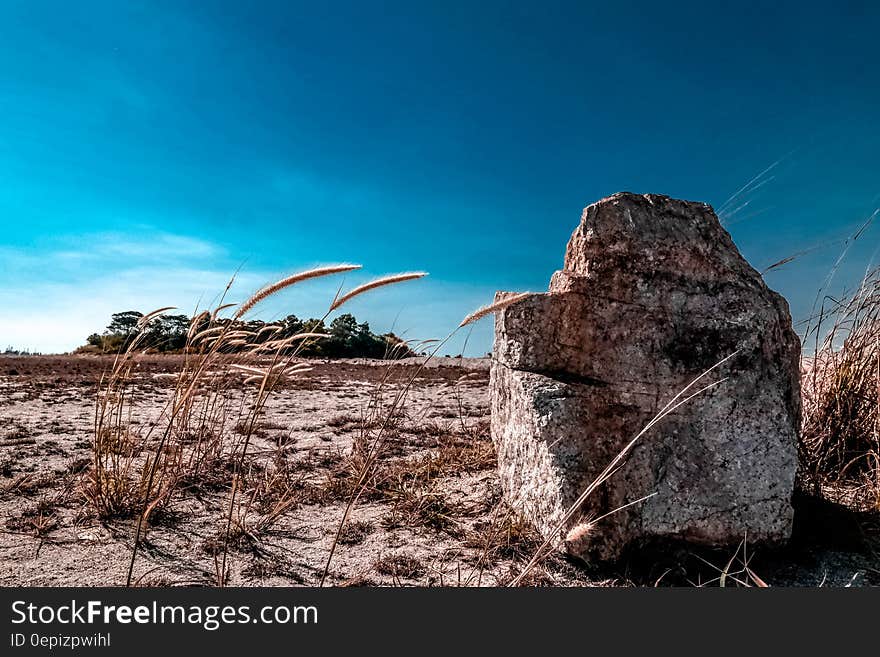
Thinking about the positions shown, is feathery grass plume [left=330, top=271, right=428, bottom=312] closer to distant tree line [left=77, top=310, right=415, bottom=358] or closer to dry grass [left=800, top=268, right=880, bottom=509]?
distant tree line [left=77, top=310, right=415, bottom=358]

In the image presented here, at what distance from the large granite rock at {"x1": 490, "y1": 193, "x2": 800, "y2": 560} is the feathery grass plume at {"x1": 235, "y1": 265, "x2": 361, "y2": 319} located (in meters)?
1.10

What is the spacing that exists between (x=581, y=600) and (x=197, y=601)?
1.42 m

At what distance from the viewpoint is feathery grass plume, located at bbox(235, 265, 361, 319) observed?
240cm

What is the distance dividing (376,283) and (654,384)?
62.5 inches

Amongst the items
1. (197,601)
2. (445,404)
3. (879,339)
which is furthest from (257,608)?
(445,404)

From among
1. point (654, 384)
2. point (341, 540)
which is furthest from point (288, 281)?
point (654, 384)

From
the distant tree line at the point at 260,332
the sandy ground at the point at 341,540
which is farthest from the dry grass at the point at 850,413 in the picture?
the distant tree line at the point at 260,332

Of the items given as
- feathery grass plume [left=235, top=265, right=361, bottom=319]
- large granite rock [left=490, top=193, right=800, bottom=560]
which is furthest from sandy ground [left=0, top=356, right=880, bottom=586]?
feathery grass plume [left=235, top=265, right=361, bottom=319]

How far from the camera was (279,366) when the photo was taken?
237 cm

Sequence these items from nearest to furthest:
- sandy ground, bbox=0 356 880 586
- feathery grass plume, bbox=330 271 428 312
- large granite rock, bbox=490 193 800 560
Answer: feathery grass plume, bbox=330 271 428 312 < sandy ground, bbox=0 356 880 586 < large granite rock, bbox=490 193 800 560

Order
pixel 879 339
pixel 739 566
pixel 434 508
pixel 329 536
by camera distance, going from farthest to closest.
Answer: pixel 879 339 < pixel 434 508 < pixel 329 536 < pixel 739 566

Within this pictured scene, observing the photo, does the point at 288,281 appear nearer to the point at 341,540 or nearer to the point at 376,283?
the point at 376,283

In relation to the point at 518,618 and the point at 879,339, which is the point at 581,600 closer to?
the point at 518,618

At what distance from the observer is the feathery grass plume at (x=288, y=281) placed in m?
2.40
